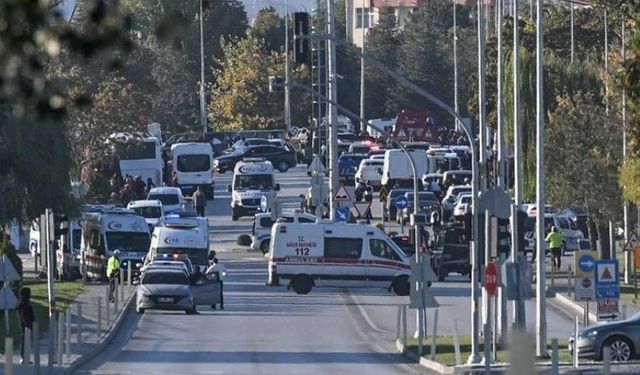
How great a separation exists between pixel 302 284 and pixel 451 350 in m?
15.9

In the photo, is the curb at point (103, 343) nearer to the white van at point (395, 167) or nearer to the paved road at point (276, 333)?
the paved road at point (276, 333)

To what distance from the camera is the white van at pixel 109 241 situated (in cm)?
5581

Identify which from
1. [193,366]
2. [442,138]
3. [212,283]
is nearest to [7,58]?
[193,366]

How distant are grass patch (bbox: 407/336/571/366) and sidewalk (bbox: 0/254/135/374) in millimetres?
6834

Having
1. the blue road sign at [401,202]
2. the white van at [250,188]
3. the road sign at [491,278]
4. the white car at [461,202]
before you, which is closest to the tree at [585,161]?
the white car at [461,202]

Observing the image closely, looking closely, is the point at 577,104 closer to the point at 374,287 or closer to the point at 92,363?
the point at 374,287

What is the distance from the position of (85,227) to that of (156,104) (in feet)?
204

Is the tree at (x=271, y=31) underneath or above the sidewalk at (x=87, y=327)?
above

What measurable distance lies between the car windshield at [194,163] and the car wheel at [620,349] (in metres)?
55.5

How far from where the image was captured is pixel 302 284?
168ft

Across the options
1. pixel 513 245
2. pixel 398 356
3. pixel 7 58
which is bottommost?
pixel 398 356

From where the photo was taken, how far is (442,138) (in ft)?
374

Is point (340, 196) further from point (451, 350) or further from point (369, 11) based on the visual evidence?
point (369, 11)

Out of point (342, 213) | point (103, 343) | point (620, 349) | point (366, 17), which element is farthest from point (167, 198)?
point (366, 17)
